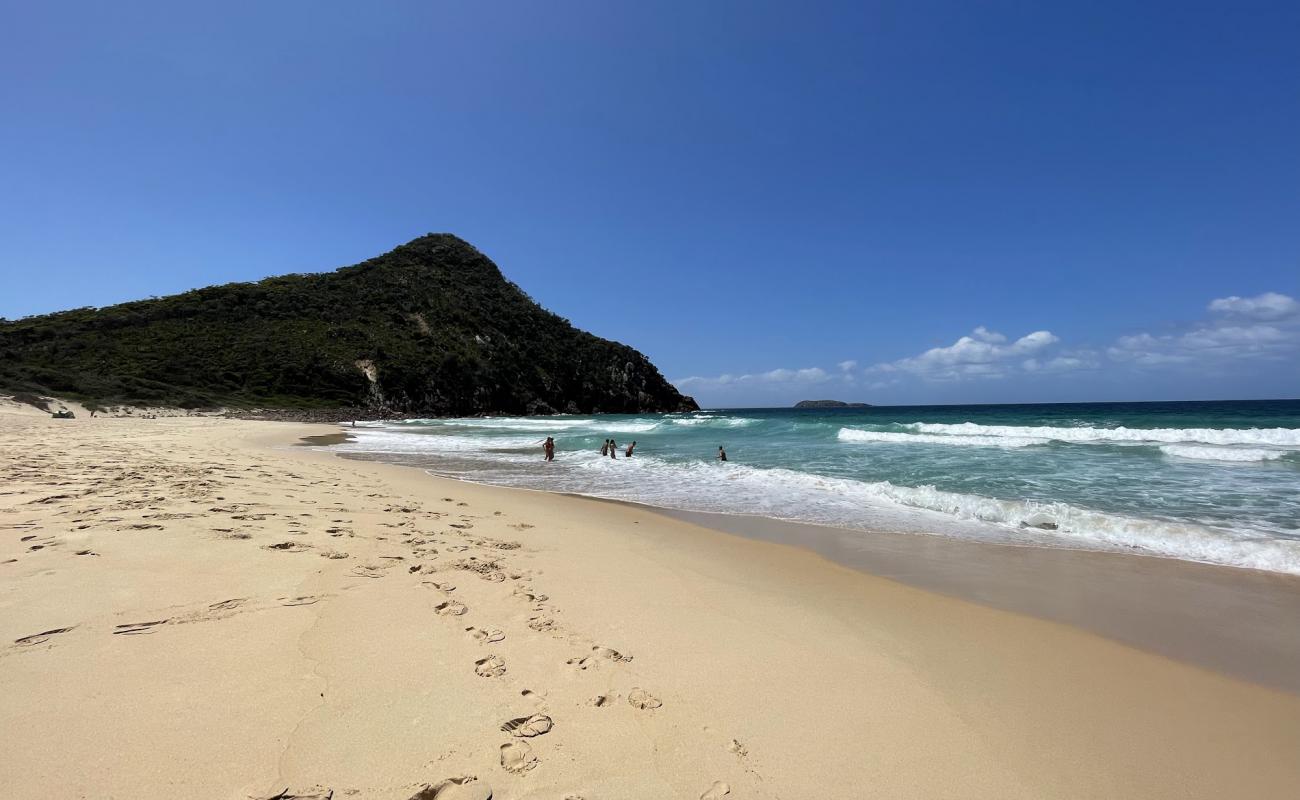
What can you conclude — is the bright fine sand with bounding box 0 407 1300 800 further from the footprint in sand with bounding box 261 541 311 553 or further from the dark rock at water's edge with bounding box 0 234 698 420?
the dark rock at water's edge with bounding box 0 234 698 420

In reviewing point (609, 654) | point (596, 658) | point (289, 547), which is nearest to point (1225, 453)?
point (609, 654)

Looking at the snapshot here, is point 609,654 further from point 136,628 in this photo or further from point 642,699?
point 136,628

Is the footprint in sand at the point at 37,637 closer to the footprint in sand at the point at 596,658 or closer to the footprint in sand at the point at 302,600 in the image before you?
the footprint in sand at the point at 302,600

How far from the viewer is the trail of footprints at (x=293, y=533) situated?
8.04 feet

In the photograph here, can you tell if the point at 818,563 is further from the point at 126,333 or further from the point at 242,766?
the point at 126,333

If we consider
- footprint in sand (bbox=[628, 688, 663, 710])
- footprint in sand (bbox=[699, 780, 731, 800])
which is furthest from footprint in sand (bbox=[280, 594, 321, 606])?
footprint in sand (bbox=[699, 780, 731, 800])

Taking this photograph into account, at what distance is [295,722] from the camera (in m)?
2.23

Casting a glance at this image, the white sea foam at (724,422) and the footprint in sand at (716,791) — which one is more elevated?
the white sea foam at (724,422)

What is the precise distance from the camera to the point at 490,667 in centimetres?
295

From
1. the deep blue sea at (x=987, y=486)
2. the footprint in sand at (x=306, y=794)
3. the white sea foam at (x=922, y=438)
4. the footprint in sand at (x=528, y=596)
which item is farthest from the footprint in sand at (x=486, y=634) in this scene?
the white sea foam at (x=922, y=438)

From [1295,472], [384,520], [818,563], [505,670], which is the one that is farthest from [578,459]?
[1295,472]

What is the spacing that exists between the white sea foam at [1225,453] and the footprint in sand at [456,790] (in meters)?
23.7

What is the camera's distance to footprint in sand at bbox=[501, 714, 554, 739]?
233 cm

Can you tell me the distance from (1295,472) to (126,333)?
7661 cm
